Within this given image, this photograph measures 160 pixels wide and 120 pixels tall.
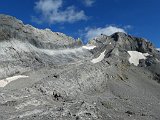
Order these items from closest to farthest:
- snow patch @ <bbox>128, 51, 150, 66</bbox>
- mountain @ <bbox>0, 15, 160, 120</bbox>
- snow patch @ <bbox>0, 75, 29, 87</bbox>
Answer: mountain @ <bbox>0, 15, 160, 120</bbox> → snow patch @ <bbox>0, 75, 29, 87</bbox> → snow patch @ <bbox>128, 51, 150, 66</bbox>

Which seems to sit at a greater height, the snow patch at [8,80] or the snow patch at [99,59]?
the snow patch at [99,59]

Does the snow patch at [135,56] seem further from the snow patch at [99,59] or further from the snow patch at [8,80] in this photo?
the snow patch at [8,80]

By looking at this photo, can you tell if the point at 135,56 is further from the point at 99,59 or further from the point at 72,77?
the point at 72,77

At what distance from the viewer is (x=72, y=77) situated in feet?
149

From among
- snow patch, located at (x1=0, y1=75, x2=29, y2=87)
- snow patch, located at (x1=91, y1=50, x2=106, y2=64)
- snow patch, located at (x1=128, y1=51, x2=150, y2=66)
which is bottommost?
snow patch, located at (x1=0, y1=75, x2=29, y2=87)

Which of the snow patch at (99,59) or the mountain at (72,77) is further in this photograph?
the snow patch at (99,59)

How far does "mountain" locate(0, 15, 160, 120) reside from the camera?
3291cm

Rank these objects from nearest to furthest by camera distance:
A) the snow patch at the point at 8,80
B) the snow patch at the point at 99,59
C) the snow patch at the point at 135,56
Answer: the snow patch at the point at 8,80 → the snow patch at the point at 99,59 → the snow patch at the point at 135,56

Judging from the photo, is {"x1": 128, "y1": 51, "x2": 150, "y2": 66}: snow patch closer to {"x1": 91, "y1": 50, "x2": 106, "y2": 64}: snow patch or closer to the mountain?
the mountain

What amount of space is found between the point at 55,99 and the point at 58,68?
10988mm

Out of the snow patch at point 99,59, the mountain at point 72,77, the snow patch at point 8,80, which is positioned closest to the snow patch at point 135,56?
the mountain at point 72,77

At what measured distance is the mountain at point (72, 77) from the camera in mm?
32906

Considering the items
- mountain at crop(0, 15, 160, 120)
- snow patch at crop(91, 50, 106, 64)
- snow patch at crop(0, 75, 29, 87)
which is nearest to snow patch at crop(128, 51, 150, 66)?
mountain at crop(0, 15, 160, 120)

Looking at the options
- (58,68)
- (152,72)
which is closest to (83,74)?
(58,68)
